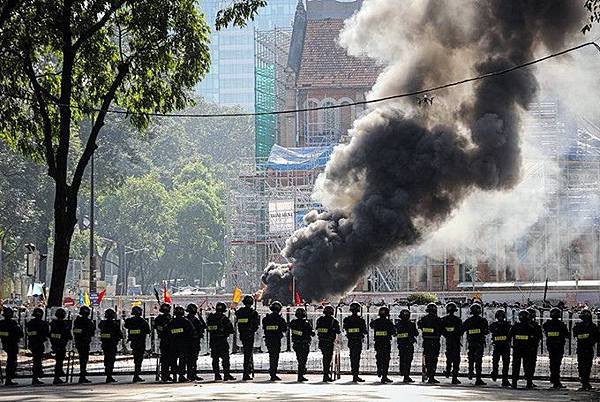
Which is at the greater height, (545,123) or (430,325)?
(545,123)

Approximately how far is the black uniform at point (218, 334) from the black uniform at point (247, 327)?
28cm

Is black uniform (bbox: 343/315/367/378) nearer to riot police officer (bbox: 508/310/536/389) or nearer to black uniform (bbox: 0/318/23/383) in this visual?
riot police officer (bbox: 508/310/536/389)

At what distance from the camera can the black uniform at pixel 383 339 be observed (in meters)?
25.7

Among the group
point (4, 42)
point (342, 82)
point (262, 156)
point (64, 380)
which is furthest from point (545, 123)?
point (64, 380)

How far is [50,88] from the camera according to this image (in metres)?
36.8

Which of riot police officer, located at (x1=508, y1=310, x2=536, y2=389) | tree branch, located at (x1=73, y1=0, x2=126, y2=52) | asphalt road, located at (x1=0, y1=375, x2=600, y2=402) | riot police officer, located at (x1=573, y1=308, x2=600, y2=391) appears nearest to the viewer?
asphalt road, located at (x1=0, y1=375, x2=600, y2=402)

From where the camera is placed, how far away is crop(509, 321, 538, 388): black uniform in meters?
25.1

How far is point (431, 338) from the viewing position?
2591 cm

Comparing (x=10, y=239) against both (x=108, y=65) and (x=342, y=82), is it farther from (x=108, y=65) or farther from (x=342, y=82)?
(x=108, y=65)

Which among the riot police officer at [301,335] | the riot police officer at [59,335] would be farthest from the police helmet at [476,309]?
the riot police officer at [59,335]

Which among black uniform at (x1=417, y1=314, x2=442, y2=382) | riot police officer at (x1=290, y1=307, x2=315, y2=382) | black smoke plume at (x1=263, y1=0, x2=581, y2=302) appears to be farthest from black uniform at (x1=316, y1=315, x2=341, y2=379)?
black smoke plume at (x1=263, y1=0, x2=581, y2=302)

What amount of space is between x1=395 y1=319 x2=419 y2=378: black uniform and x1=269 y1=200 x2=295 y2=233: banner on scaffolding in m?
52.7

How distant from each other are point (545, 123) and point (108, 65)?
1508 inches

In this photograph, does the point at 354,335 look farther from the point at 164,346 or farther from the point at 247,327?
the point at 164,346
